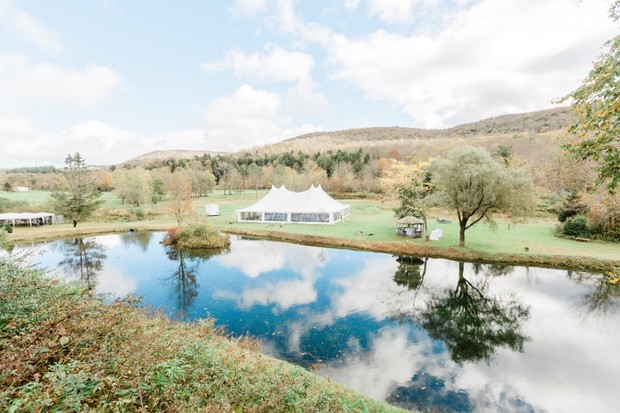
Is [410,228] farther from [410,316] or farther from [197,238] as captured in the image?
[197,238]

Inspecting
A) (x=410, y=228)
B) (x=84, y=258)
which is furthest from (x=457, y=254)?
(x=84, y=258)

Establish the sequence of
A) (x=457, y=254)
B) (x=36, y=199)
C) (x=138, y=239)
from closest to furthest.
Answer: (x=457, y=254) < (x=138, y=239) < (x=36, y=199)

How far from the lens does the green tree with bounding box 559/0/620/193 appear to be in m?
3.79

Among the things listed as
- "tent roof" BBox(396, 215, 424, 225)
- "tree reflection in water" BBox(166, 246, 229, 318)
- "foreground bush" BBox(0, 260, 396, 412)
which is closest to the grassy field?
"tent roof" BBox(396, 215, 424, 225)

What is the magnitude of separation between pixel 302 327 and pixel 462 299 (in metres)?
7.03

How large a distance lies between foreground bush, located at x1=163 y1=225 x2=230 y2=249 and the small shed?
12640mm

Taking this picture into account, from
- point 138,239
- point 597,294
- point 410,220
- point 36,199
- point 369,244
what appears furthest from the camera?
point 36,199

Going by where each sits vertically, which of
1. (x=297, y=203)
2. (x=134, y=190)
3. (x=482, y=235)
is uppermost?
(x=134, y=190)

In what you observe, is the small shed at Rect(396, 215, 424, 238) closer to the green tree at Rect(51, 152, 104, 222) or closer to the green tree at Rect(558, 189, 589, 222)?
the green tree at Rect(558, 189, 589, 222)

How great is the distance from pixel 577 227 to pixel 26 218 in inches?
1802

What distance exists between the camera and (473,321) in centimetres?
1015

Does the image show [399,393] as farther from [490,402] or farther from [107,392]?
[107,392]

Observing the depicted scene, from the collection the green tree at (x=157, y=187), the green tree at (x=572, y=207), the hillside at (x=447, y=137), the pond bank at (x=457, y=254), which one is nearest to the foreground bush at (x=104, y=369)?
the pond bank at (x=457, y=254)

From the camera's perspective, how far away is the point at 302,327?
954 cm
